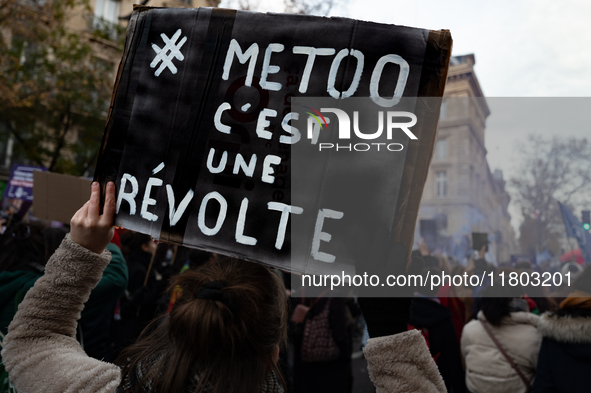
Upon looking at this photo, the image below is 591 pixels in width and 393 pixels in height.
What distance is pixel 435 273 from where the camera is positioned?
227 inches

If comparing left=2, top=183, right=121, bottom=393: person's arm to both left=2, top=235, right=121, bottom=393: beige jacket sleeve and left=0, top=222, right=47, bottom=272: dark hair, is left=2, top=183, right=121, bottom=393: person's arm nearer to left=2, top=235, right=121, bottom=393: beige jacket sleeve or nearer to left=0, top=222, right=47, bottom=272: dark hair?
left=2, top=235, right=121, bottom=393: beige jacket sleeve

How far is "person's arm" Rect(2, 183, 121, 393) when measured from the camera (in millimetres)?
1401

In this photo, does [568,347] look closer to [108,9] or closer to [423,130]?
[423,130]

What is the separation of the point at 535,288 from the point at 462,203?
29614mm

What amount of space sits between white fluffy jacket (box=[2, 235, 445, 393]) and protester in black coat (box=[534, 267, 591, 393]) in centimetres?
187

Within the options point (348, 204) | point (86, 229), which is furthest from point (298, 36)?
point (86, 229)

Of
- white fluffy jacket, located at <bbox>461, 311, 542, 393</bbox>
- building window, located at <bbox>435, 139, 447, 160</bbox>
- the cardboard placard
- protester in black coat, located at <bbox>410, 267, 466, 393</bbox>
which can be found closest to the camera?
the cardboard placard

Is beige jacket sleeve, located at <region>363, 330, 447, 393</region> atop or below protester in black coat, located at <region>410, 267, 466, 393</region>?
atop

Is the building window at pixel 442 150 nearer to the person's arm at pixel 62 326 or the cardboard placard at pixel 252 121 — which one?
the cardboard placard at pixel 252 121

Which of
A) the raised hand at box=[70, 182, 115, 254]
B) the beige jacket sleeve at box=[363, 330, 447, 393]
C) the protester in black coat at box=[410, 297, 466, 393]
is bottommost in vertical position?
the protester in black coat at box=[410, 297, 466, 393]

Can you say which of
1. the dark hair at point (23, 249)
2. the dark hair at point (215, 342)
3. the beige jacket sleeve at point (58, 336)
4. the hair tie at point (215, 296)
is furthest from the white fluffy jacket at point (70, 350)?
the dark hair at point (23, 249)

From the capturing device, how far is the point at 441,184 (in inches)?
1359

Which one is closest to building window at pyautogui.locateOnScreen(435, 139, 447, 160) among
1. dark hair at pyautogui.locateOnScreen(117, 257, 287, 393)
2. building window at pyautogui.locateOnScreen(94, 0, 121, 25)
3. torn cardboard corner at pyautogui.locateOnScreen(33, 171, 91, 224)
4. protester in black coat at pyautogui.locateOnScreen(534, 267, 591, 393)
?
building window at pyautogui.locateOnScreen(94, 0, 121, 25)

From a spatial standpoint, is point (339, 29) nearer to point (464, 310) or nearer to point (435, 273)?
point (464, 310)
